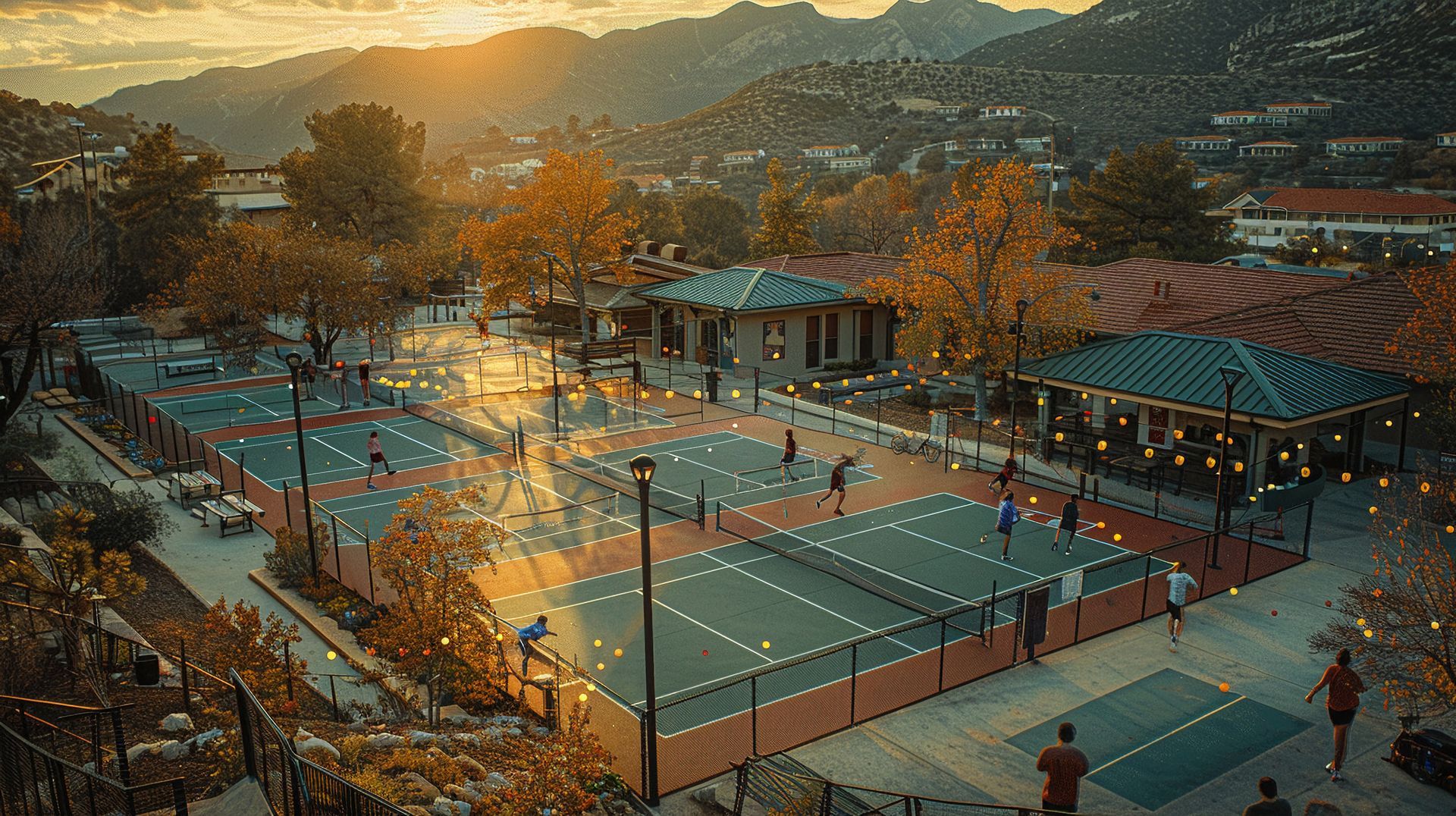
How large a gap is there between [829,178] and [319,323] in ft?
222

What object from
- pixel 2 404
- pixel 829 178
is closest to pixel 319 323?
pixel 2 404

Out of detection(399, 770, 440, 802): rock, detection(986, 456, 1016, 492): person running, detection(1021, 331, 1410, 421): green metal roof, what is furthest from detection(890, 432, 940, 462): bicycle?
detection(399, 770, 440, 802): rock

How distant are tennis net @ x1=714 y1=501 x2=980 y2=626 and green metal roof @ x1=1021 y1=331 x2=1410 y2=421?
9.99 m

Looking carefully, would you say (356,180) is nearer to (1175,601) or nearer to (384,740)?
(384,740)

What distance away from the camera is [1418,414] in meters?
28.1

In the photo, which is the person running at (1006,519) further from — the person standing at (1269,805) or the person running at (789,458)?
the person standing at (1269,805)

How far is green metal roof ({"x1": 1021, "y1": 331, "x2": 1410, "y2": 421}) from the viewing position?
1016 inches

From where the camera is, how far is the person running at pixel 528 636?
650 inches

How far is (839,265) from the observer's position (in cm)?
4938

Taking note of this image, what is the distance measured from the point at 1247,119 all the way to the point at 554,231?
92475 millimetres

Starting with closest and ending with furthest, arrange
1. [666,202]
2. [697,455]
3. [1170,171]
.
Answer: [697,455], [1170,171], [666,202]

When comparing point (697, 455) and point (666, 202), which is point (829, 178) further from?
point (697, 455)

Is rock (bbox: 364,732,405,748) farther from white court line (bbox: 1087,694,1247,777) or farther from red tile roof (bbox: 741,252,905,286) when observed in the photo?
red tile roof (bbox: 741,252,905,286)

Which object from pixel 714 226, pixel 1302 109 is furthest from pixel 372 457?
pixel 1302 109
